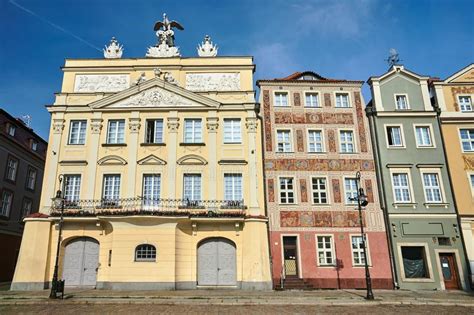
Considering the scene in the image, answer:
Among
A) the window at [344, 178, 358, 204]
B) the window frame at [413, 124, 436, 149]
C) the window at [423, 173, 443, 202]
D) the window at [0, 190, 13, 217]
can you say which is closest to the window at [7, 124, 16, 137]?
the window at [0, 190, 13, 217]

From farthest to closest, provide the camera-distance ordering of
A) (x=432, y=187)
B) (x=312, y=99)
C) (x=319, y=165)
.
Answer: (x=312, y=99) < (x=319, y=165) < (x=432, y=187)

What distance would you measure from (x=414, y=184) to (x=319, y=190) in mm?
6207

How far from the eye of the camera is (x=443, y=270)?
21.8 metres

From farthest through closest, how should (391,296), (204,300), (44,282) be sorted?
(44,282)
(391,296)
(204,300)

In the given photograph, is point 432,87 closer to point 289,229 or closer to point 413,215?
point 413,215

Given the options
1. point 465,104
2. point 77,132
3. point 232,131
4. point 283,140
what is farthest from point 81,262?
point 465,104

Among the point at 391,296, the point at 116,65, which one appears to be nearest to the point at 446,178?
the point at 391,296

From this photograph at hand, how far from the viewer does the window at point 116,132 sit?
23673mm

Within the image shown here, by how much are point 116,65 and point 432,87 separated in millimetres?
22527

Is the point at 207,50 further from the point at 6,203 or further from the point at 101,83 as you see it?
the point at 6,203

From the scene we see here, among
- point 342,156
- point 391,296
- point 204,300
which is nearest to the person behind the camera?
point 204,300

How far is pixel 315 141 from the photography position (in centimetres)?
2441

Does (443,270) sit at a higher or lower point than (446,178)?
lower

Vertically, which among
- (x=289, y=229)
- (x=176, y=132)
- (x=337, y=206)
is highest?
(x=176, y=132)
